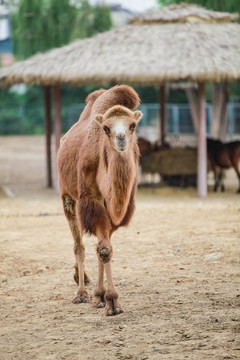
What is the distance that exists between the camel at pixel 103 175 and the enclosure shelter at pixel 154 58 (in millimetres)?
7440

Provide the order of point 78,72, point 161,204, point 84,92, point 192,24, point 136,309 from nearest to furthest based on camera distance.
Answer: point 136,309
point 161,204
point 78,72
point 192,24
point 84,92

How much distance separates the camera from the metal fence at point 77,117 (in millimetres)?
30562

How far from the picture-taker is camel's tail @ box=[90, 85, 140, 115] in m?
5.49

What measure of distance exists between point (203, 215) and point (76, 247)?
196 inches

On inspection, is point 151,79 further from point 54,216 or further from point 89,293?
point 89,293

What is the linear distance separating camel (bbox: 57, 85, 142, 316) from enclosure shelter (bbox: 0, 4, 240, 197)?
293 inches

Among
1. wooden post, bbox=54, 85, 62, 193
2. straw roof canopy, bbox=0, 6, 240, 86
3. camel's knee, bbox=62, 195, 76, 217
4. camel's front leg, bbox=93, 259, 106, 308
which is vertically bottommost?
wooden post, bbox=54, 85, 62, 193

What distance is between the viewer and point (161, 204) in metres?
12.6

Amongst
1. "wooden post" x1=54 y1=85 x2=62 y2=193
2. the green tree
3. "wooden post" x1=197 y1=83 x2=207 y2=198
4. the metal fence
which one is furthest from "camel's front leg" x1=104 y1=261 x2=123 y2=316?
the metal fence

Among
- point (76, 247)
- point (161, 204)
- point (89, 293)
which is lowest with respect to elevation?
point (161, 204)

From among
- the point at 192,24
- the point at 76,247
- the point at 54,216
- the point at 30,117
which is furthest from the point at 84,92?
the point at 76,247

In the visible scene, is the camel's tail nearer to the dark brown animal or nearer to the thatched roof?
the dark brown animal

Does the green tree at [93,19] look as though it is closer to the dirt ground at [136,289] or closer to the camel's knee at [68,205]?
the dirt ground at [136,289]

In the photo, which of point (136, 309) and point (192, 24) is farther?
point (192, 24)
